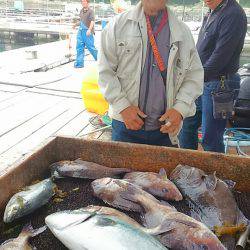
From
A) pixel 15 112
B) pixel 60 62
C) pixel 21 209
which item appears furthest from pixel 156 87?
pixel 60 62

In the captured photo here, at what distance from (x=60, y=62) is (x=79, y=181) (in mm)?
11195

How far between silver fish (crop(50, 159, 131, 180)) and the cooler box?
3503mm

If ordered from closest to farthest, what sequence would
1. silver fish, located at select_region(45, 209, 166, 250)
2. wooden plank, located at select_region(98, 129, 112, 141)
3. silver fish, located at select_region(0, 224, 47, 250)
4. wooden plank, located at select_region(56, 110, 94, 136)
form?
silver fish, located at select_region(45, 209, 166, 250)
silver fish, located at select_region(0, 224, 47, 250)
wooden plank, located at select_region(98, 129, 112, 141)
wooden plank, located at select_region(56, 110, 94, 136)

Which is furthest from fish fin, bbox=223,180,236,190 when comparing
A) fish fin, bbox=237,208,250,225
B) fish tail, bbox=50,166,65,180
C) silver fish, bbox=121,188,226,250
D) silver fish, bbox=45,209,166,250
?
fish tail, bbox=50,166,65,180

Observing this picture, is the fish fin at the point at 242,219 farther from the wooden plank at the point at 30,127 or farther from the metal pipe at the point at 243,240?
the wooden plank at the point at 30,127

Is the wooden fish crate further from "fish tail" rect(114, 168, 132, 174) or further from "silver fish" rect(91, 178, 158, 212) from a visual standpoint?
"silver fish" rect(91, 178, 158, 212)

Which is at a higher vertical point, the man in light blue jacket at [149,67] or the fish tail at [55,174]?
the man in light blue jacket at [149,67]

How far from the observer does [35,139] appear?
5547 mm

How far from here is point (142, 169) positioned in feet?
8.55

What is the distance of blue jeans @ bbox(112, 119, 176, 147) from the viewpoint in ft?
9.54

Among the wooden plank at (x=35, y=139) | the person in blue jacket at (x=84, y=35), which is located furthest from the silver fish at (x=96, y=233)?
the person in blue jacket at (x=84, y=35)

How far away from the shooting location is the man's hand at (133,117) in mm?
2682

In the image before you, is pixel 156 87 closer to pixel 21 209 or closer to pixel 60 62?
pixel 21 209

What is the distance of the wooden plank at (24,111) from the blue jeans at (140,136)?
3431 millimetres
